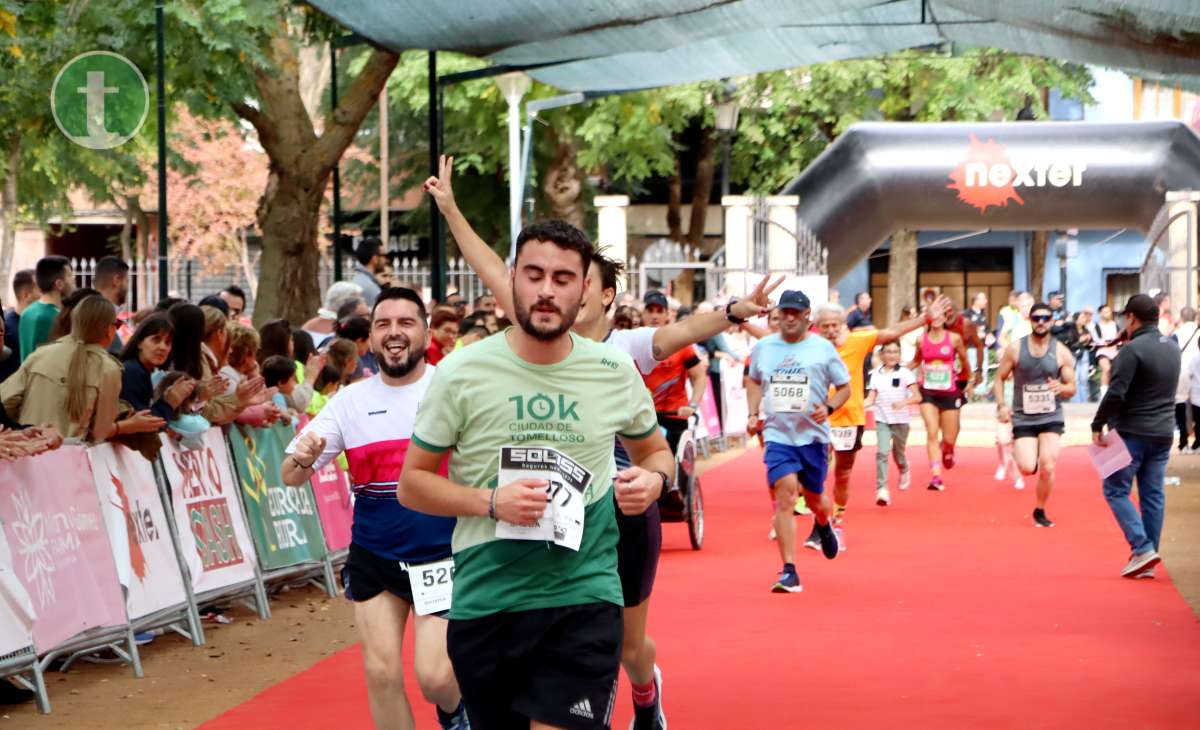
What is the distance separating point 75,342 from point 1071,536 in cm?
917

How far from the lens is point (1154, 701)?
894 cm

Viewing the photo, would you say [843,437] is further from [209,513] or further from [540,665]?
[540,665]

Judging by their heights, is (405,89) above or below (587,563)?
above

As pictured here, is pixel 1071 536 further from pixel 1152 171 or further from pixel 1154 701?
pixel 1152 171

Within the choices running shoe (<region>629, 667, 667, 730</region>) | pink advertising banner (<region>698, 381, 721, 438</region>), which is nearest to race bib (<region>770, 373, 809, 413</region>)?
running shoe (<region>629, 667, 667, 730</region>)

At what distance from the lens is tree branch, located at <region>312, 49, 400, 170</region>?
2020 cm

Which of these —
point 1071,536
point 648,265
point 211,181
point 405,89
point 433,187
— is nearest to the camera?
point 433,187

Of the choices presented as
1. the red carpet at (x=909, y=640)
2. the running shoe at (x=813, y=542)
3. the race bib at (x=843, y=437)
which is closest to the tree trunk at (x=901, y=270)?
the red carpet at (x=909, y=640)

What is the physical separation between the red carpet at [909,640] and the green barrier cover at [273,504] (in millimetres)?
1832

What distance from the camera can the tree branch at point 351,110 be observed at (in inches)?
795

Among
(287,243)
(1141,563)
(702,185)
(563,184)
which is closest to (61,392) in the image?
(1141,563)

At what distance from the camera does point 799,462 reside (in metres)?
13.2

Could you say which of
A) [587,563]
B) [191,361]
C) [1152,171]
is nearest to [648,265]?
[1152,171]

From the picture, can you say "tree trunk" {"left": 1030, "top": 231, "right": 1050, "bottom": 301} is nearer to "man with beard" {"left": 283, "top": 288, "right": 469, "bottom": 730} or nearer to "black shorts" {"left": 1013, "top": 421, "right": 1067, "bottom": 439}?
"black shorts" {"left": 1013, "top": 421, "right": 1067, "bottom": 439}
